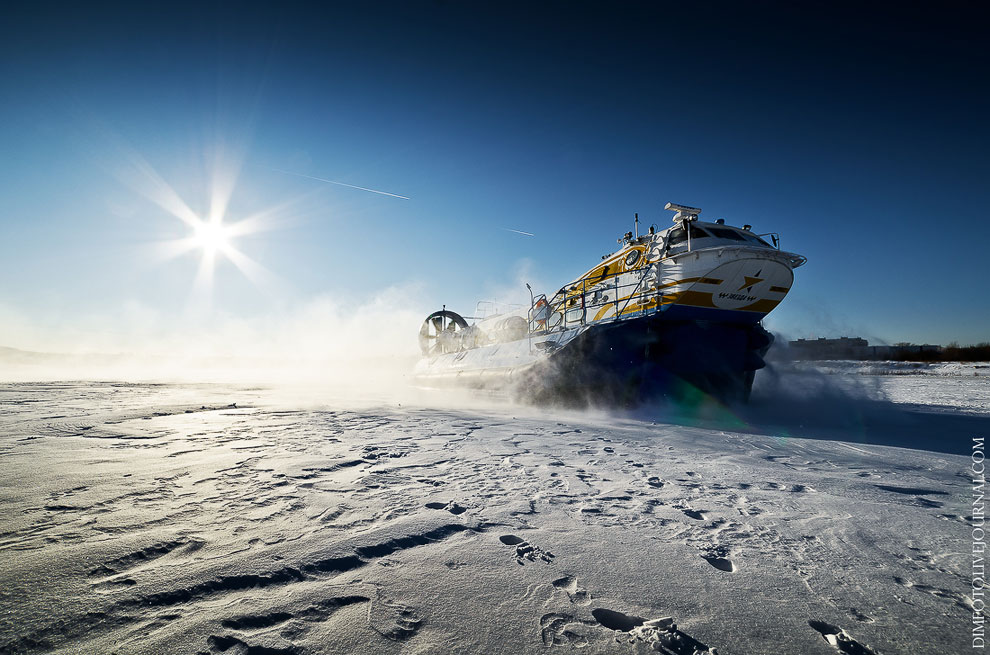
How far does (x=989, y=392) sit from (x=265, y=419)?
18.0 m

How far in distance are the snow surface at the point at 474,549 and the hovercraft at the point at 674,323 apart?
392cm

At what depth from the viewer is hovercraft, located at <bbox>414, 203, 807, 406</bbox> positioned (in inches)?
284

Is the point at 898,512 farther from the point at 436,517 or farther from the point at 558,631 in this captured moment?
the point at 436,517

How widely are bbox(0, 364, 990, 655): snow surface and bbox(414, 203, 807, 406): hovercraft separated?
12.9ft

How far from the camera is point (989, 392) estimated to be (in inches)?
424

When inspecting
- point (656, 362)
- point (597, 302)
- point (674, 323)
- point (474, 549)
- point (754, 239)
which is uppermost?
point (754, 239)

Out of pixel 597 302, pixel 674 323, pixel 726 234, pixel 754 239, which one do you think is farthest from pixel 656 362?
pixel 754 239

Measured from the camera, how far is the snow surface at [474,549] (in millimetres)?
1162

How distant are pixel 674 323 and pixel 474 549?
7.13m

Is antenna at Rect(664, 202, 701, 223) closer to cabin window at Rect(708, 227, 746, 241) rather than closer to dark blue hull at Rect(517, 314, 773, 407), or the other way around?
cabin window at Rect(708, 227, 746, 241)

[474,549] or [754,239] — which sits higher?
[754,239]

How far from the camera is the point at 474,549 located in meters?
1.69

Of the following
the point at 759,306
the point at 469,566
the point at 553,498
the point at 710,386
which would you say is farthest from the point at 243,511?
the point at 759,306

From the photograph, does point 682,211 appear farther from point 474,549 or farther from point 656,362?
point 474,549
